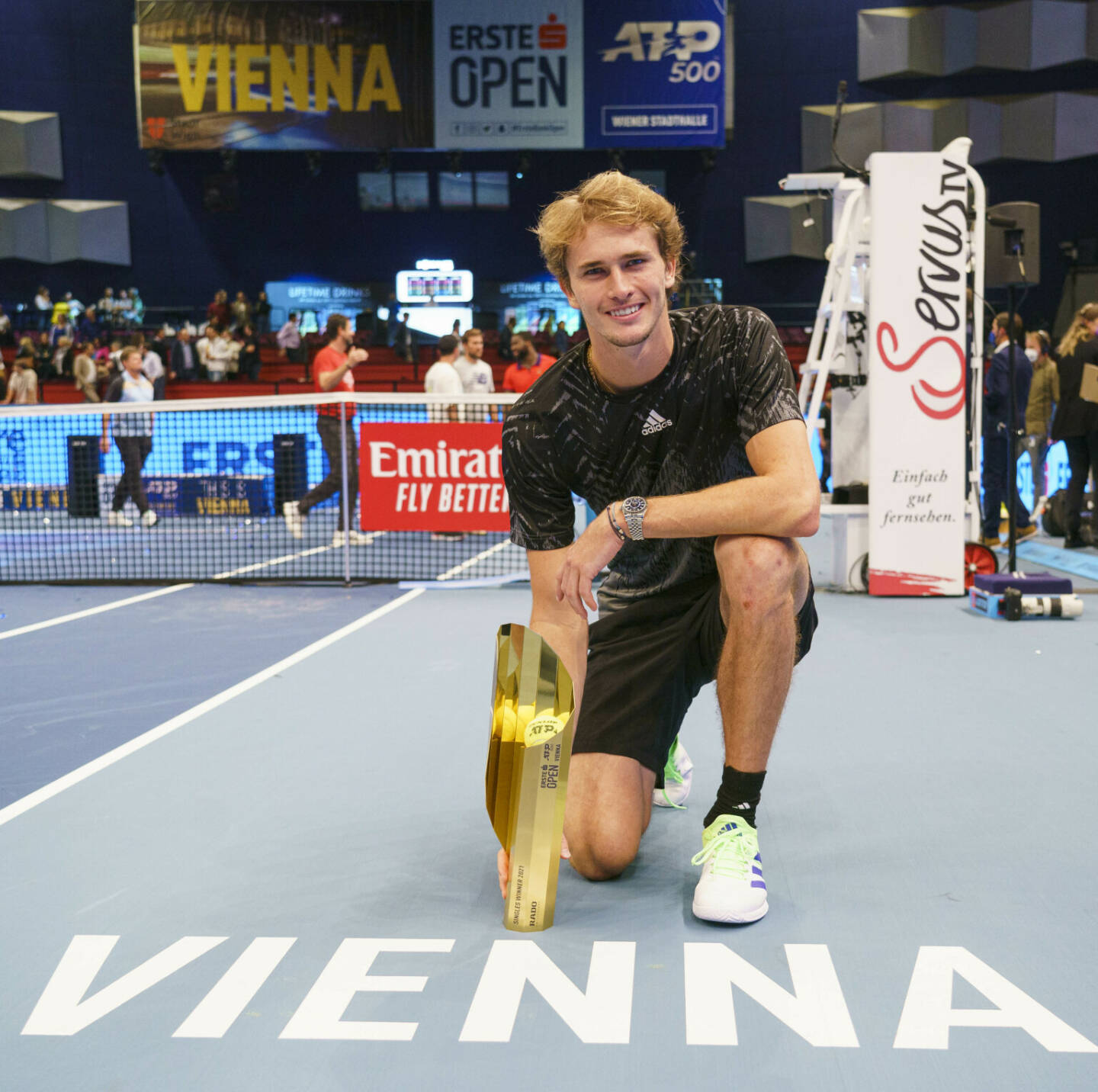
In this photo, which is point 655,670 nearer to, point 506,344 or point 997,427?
point 997,427

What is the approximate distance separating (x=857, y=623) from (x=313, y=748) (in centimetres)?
324

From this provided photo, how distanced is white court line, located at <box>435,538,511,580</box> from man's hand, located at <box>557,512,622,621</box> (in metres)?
5.11

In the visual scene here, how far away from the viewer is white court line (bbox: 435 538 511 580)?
809 cm

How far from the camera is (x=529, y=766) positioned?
7.35 feet

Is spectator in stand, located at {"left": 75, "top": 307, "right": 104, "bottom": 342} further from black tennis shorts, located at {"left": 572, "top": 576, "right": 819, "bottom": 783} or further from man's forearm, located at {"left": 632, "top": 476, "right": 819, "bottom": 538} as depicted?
man's forearm, located at {"left": 632, "top": 476, "right": 819, "bottom": 538}

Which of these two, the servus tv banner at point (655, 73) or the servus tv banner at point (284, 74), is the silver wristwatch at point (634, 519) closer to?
the servus tv banner at point (655, 73)

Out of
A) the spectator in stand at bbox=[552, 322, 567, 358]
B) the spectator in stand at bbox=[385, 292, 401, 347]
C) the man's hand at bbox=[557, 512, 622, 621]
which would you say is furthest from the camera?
the spectator in stand at bbox=[385, 292, 401, 347]

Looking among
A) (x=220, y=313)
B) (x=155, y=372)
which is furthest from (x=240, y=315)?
(x=155, y=372)

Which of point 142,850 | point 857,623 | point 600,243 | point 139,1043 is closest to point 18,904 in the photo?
point 142,850

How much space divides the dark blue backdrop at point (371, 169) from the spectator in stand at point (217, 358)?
6505 millimetres

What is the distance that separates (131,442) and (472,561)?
4.23 metres

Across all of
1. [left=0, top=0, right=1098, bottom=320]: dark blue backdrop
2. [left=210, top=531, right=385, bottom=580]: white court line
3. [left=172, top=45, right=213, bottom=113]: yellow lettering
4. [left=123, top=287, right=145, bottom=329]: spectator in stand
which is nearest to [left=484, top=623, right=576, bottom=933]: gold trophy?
[left=210, top=531, right=385, bottom=580]: white court line

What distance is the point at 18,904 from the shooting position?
247cm

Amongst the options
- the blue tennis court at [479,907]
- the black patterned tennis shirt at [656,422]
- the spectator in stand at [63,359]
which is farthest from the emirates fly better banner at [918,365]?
the spectator in stand at [63,359]
